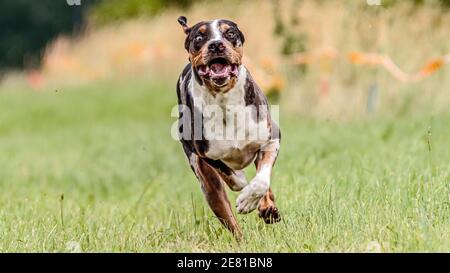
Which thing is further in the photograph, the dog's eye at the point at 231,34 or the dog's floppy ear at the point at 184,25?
the dog's floppy ear at the point at 184,25

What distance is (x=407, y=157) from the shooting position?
809 cm

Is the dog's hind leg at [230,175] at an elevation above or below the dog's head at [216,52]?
below

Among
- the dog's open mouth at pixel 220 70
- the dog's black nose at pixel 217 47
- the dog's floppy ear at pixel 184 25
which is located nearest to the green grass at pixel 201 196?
the dog's open mouth at pixel 220 70

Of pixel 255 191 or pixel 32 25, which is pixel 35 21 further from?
pixel 255 191

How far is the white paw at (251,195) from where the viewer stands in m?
5.41

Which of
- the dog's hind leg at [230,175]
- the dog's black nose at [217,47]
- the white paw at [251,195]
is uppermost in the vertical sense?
the dog's black nose at [217,47]

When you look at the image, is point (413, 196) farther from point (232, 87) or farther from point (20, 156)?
point (20, 156)

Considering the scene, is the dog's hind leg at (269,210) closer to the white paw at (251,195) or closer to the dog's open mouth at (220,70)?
the white paw at (251,195)

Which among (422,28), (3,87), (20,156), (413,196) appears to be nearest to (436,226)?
(413,196)

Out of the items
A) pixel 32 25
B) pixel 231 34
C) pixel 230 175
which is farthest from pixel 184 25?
pixel 32 25

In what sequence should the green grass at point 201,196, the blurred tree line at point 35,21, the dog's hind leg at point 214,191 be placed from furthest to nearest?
the blurred tree line at point 35,21
the dog's hind leg at point 214,191
the green grass at point 201,196

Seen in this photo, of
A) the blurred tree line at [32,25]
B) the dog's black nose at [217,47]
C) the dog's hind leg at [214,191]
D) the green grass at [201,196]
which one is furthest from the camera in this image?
the blurred tree line at [32,25]

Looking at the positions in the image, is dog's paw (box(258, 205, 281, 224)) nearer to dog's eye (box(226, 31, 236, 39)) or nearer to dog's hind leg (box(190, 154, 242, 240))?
dog's hind leg (box(190, 154, 242, 240))

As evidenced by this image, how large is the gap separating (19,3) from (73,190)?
39539 millimetres
